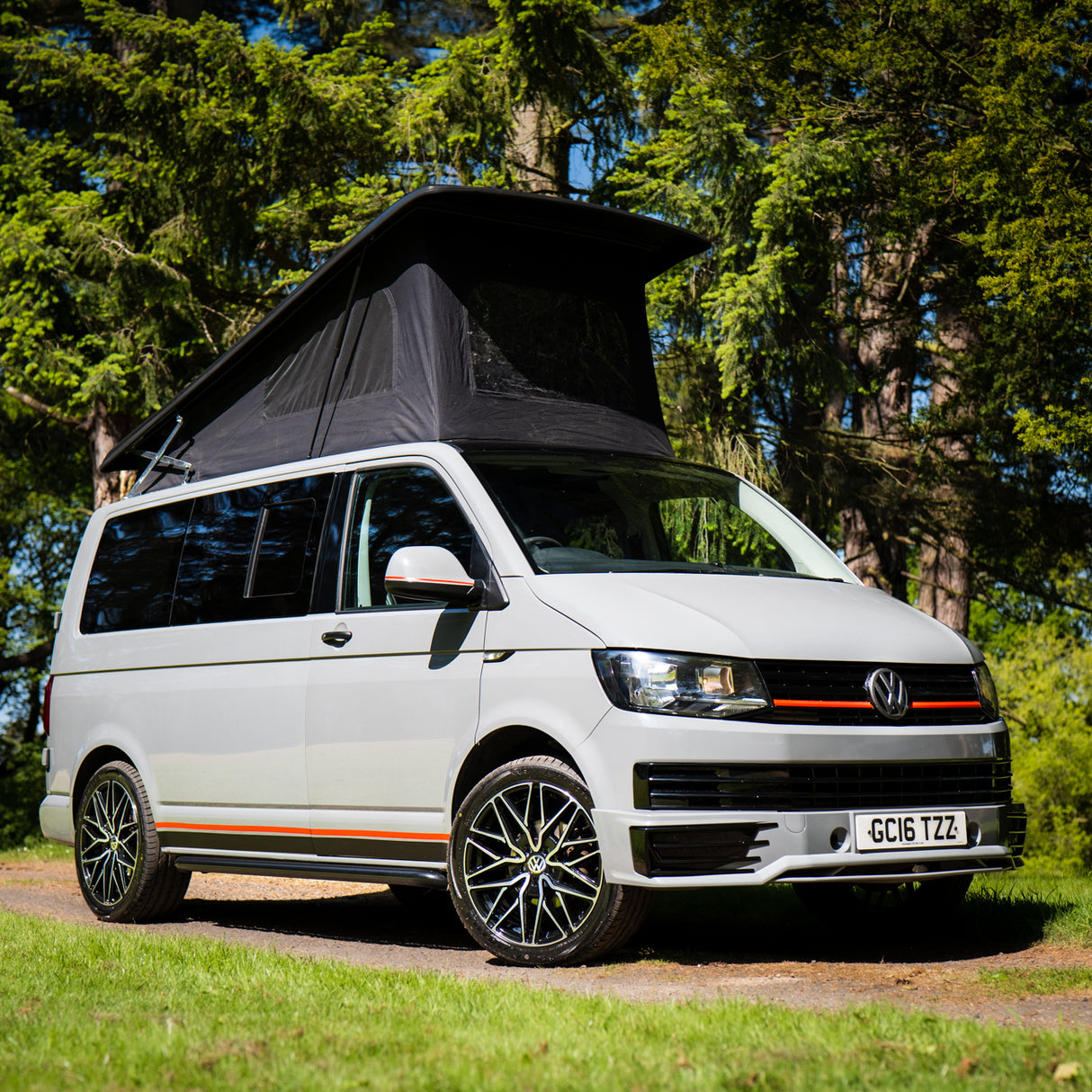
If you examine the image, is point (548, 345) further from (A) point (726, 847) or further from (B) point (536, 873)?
(A) point (726, 847)

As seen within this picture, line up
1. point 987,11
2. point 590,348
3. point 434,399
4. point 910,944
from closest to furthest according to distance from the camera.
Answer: point 910,944
point 434,399
point 590,348
point 987,11

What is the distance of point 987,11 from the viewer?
1244 cm

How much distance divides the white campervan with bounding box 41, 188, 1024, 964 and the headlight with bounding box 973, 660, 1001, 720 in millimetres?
16

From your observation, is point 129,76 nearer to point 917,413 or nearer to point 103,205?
point 103,205

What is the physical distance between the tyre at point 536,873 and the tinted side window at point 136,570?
2776 mm

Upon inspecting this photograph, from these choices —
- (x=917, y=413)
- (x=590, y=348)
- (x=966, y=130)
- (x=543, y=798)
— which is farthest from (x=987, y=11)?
(x=543, y=798)

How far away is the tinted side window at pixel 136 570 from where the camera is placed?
8172 mm

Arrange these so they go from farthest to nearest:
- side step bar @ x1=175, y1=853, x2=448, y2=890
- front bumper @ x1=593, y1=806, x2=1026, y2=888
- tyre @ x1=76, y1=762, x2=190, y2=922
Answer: tyre @ x1=76, y1=762, x2=190, y2=922
side step bar @ x1=175, y1=853, x2=448, y2=890
front bumper @ x1=593, y1=806, x2=1026, y2=888

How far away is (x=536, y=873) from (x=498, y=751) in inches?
21.7

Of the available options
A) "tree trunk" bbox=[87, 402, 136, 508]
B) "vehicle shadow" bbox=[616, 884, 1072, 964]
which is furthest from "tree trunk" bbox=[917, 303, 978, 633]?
"tree trunk" bbox=[87, 402, 136, 508]

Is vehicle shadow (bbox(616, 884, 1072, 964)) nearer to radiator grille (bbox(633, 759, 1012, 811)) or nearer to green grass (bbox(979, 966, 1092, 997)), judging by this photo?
green grass (bbox(979, 966, 1092, 997))

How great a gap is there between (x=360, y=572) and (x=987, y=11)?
28.3 feet

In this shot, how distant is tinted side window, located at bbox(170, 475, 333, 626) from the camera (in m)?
7.18

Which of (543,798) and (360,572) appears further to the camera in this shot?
(360,572)
